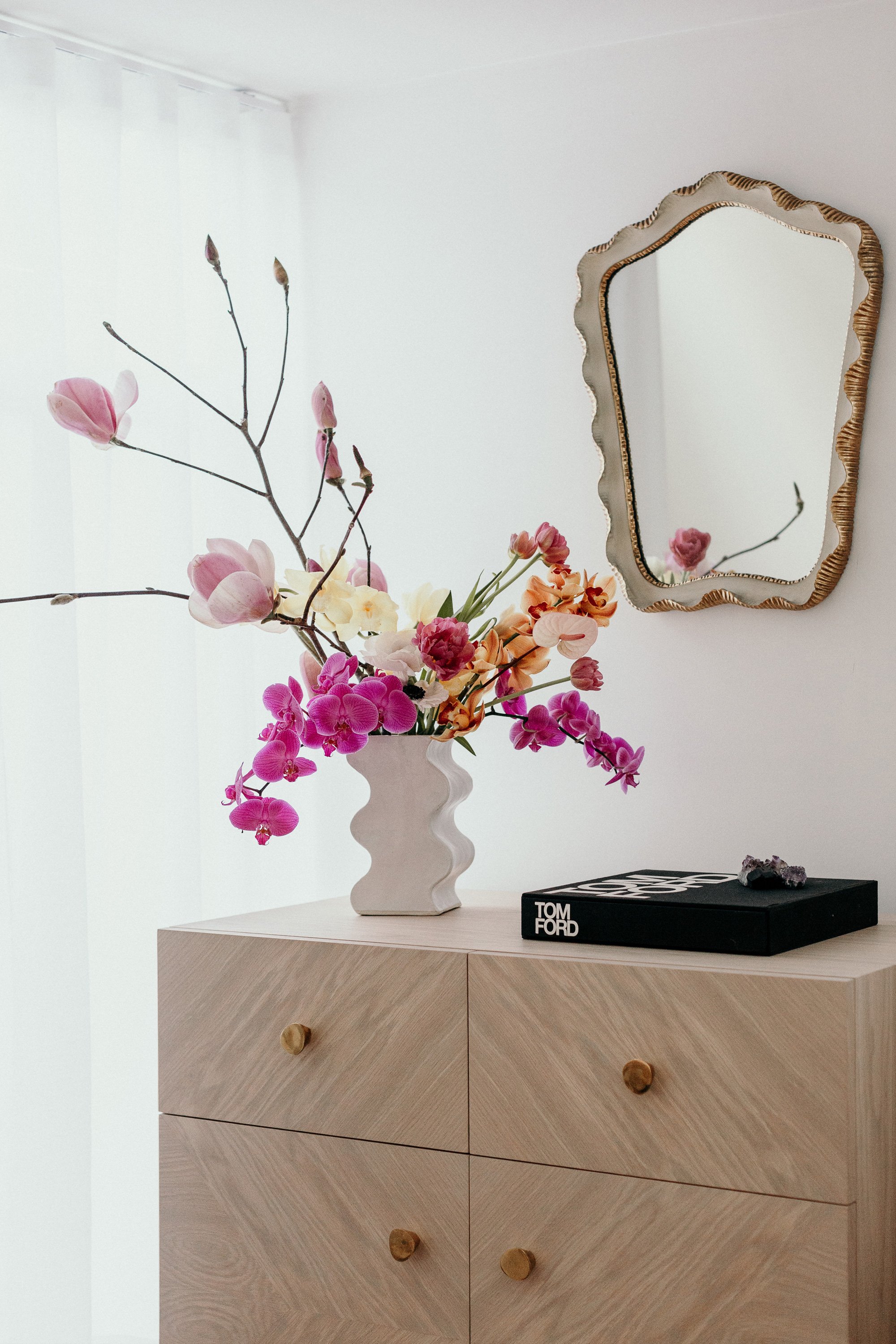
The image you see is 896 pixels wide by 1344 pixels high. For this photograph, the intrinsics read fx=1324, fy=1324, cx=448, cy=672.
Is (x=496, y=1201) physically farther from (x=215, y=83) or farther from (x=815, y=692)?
(x=215, y=83)

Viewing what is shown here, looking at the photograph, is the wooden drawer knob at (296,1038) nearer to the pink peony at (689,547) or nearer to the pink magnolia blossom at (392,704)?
the pink magnolia blossom at (392,704)

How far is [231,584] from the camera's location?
1447 millimetres

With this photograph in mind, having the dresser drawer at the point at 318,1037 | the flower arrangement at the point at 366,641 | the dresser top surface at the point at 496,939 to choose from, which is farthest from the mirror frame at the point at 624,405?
the dresser drawer at the point at 318,1037

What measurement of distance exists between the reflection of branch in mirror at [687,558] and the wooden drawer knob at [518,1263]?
2.94 feet

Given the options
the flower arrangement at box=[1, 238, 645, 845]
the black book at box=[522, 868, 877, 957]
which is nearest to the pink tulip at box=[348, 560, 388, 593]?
the flower arrangement at box=[1, 238, 645, 845]

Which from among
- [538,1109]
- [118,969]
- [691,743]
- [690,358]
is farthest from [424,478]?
[538,1109]

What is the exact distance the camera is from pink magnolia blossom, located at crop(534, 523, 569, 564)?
160 centimetres

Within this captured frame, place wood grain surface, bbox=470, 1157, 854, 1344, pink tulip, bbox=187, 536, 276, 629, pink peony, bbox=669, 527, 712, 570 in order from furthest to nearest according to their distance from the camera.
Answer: pink peony, bbox=669, 527, 712, 570 → pink tulip, bbox=187, 536, 276, 629 → wood grain surface, bbox=470, 1157, 854, 1344

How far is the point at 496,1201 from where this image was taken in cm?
137

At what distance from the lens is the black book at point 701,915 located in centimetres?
133

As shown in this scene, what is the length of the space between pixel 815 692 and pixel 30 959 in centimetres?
111

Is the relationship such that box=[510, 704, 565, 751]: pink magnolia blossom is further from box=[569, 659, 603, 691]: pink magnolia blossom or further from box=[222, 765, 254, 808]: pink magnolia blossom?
box=[222, 765, 254, 808]: pink magnolia blossom

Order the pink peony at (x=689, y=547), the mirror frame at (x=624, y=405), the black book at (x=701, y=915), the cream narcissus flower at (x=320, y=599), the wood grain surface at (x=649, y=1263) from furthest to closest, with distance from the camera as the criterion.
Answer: the pink peony at (x=689, y=547)
the mirror frame at (x=624, y=405)
the cream narcissus flower at (x=320, y=599)
the black book at (x=701, y=915)
the wood grain surface at (x=649, y=1263)

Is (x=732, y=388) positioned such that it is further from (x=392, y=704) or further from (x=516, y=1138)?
(x=516, y=1138)
